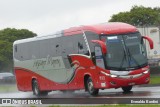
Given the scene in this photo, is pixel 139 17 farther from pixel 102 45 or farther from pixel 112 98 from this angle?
pixel 112 98

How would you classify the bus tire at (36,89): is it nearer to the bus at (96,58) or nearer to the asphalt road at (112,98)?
the bus at (96,58)

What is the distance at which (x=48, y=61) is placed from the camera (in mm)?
31000

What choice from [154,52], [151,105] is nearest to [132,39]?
[151,105]

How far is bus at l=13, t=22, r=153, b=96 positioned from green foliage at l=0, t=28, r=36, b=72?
62.5 m

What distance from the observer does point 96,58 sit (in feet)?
84.6

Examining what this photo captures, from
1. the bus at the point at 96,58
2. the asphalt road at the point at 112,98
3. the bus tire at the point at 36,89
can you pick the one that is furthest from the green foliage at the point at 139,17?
the bus at the point at 96,58

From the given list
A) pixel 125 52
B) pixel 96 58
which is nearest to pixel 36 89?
pixel 96 58

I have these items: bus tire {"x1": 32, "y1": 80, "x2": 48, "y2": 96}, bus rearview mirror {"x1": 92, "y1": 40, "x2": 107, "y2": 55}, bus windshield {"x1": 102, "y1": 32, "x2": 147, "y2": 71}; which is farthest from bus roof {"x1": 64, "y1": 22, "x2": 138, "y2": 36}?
bus tire {"x1": 32, "y1": 80, "x2": 48, "y2": 96}

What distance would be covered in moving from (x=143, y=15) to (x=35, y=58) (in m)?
88.6

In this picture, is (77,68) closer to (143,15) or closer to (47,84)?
(47,84)

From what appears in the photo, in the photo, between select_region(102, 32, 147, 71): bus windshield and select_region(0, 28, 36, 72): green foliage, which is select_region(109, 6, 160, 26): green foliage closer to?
select_region(0, 28, 36, 72): green foliage

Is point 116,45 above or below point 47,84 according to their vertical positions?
above

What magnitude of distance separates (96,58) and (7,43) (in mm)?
82164

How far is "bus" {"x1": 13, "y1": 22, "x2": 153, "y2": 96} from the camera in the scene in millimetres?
25391
